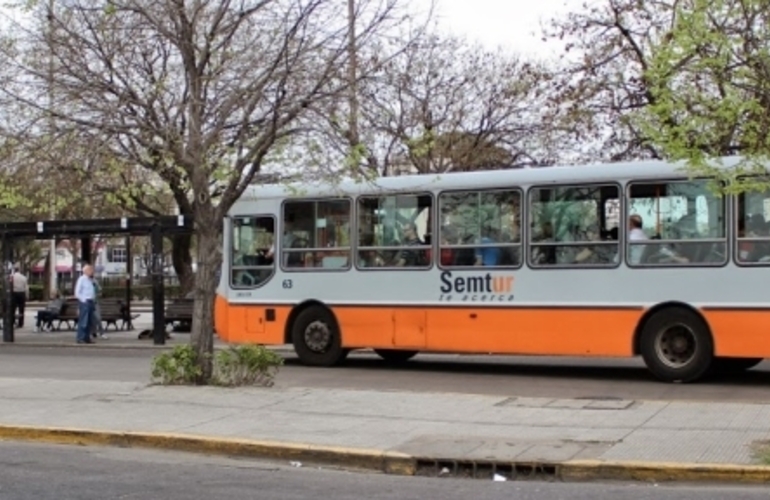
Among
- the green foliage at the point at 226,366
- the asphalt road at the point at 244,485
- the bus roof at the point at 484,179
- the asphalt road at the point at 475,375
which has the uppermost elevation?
the bus roof at the point at 484,179

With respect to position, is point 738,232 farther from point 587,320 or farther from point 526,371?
point 526,371

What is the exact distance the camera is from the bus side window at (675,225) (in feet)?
48.6

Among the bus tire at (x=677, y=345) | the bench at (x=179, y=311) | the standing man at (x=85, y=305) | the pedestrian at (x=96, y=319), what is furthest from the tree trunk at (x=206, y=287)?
the bench at (x=179, y=311)

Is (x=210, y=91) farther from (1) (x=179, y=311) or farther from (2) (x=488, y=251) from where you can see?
(1) (x=179, y=311)

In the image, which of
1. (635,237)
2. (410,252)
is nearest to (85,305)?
→ (410,252)

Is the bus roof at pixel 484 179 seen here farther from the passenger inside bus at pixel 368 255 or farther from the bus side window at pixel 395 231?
the passenger inside bus at pixel 368 255

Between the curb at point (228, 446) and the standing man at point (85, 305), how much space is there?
12.7 meters

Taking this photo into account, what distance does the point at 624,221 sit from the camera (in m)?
15.5

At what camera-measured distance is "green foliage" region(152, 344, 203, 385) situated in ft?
47.6

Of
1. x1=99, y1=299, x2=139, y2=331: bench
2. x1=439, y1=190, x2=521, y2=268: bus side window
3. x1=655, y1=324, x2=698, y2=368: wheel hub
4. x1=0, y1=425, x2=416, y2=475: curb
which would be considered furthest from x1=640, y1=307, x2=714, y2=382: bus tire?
x1=99, y1=299, x2=139, y2=331: bench

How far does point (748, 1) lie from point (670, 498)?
4.47 m

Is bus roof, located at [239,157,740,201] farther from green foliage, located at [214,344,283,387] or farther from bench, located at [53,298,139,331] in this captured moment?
bench, located at [53,298,139,331]

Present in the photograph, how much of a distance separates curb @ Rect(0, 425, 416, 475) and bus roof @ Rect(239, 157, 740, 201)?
532 cm

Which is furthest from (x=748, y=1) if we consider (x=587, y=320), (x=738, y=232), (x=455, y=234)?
(x=455, y=234)
